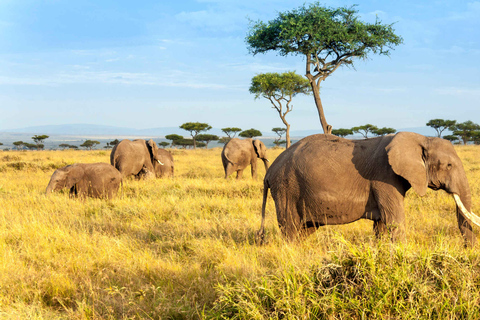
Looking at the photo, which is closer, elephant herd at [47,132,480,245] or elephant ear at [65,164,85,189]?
elephant herd at [47,132,480,245]

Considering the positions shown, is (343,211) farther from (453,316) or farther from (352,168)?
(453,316)

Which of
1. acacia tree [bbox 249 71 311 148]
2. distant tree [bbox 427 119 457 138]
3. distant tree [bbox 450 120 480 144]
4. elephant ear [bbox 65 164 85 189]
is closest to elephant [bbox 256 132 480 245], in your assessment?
elephant ear [bbox 65 164 85 189]

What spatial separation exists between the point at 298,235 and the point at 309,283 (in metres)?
1.89

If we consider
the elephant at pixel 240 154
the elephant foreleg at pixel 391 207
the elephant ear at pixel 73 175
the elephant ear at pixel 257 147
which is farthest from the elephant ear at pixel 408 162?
the elephant ear at pixel 257 147

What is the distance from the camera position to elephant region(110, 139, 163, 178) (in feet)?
40.5

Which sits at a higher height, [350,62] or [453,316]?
[350,62]

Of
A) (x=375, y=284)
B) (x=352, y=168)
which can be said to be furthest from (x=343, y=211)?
(x=375, y=284)

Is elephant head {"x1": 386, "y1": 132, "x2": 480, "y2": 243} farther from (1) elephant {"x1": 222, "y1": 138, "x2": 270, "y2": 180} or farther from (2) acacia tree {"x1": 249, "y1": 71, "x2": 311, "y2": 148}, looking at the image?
(2) acacia tree {"x1": 249, "y1": 71, "x2": 311, "y2": 148}

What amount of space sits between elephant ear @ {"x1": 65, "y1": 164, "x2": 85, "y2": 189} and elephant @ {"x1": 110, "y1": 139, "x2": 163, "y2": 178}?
10.4 feet

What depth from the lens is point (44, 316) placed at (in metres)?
3.42

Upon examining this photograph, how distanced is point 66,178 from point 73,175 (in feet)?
0.59

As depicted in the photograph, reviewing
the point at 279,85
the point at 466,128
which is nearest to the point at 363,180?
the point at 279,85

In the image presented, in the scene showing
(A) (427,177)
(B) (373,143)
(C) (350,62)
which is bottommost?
(A) (427,177)

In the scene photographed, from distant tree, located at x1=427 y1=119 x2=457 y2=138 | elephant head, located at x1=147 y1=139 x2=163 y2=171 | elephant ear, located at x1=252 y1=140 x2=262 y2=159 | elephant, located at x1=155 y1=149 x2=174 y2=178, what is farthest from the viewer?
distant tree, located at x1=427 y1=119 x2=457 y2=138
